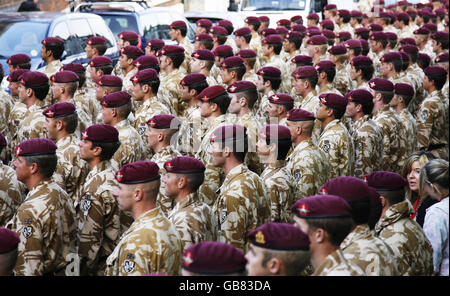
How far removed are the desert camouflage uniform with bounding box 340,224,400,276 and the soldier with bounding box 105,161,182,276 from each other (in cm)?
114

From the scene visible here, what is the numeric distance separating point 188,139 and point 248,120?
88cm

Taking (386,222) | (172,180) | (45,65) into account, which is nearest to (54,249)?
(172,180)

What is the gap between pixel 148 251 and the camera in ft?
13.6

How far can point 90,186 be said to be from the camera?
539cm

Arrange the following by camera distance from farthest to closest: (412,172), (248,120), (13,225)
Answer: (248,120) → (412,172) → (13,225)

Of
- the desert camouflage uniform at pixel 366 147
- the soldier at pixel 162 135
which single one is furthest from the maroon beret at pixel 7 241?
the desert camouflage uniform at pixel 366 147

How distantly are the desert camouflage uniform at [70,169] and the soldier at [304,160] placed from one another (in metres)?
2.06

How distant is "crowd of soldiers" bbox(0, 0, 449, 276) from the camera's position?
4020mm

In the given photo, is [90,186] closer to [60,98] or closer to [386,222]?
[386,222]

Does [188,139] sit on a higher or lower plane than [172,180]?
lower

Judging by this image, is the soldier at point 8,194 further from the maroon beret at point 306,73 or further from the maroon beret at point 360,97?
the maroon beret at point 306,73

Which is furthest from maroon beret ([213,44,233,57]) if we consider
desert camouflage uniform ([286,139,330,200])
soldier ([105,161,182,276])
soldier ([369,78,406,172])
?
soldier ([105,161,182,276])

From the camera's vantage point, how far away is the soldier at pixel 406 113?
27.7 feet
